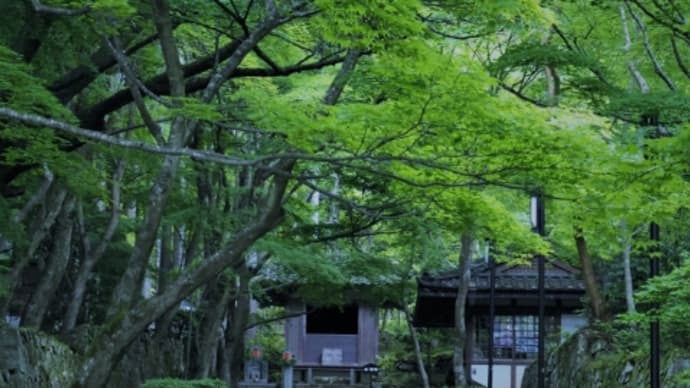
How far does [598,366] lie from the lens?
15.8 m

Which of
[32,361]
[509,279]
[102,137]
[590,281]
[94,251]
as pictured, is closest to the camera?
[102,137]

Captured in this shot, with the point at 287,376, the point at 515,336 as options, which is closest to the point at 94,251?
the point at 287,376

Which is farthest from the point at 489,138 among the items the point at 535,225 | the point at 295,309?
the point at 295,309

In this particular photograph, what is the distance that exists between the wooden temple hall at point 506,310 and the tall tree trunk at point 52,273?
36.3 feet

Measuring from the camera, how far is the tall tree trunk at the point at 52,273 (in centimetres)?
1516

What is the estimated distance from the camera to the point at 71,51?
1082 centimetres

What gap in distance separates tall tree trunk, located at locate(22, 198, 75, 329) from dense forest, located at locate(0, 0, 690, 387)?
35 mm

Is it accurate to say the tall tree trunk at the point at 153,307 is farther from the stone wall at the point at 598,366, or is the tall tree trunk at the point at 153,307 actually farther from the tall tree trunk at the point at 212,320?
the tall tree trunk at the point at 212,320

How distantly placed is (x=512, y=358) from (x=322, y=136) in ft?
62.3

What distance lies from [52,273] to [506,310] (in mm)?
14852

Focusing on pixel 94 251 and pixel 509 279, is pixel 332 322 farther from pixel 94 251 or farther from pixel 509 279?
pixel 94 251

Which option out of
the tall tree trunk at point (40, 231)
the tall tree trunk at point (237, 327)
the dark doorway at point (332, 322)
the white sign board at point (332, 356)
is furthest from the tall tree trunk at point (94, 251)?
the dark doorway at point (332, 322)

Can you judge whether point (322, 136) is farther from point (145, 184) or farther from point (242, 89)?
point (145, 184)

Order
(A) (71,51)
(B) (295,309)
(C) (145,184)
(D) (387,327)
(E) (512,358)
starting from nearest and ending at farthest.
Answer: (A) (71,51), (C) (145,184), (E) (512,358), (B) (295,309), (D) (387,327)
